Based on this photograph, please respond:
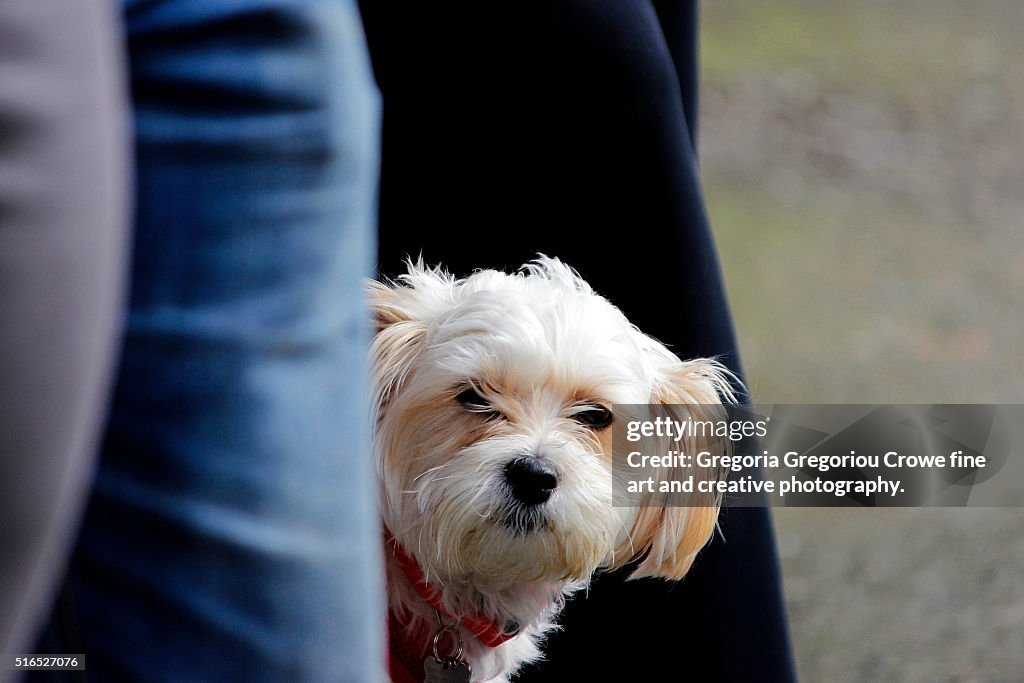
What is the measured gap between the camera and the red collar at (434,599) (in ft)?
4.22

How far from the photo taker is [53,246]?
1.31 ft

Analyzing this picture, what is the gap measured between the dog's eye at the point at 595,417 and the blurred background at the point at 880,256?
58 centimetres

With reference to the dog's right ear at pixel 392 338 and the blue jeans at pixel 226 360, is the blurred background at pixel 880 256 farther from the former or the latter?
the blue jeans at pixel 226 360

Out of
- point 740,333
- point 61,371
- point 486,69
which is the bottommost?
point 61,371

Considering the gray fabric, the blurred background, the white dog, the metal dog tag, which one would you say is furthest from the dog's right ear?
the gray fabric

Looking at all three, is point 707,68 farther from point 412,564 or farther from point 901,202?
point 412,564

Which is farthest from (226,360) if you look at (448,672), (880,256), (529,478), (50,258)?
(880,256)

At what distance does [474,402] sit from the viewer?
1254 mm

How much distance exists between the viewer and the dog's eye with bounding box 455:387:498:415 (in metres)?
1.24

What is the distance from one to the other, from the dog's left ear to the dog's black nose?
187mm

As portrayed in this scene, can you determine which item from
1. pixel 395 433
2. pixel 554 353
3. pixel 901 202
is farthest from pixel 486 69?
pixel 901 202

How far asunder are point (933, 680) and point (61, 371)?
6.25 feet

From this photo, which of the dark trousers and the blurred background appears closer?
the dark trousers

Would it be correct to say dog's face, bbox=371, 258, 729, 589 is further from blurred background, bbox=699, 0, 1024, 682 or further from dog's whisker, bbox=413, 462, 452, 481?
blurred background, bbox=699, 0, 1024, 682
